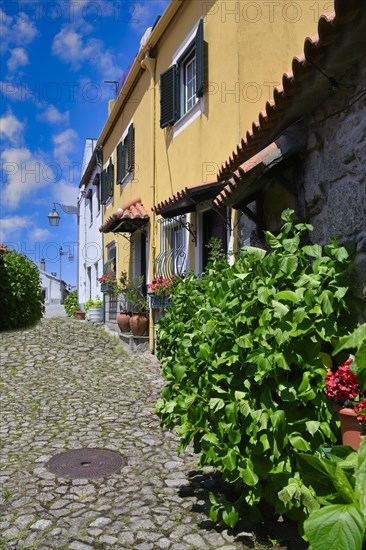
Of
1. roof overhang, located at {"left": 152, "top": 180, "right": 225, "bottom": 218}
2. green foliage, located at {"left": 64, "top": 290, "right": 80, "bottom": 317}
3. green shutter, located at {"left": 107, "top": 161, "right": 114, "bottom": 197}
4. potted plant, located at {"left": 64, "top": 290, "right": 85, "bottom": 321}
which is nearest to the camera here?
roof overhang, located at {"left": 152, "top": 180, "right": 225, "bottom": 218}

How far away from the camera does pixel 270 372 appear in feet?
9.37

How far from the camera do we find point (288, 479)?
2.74m

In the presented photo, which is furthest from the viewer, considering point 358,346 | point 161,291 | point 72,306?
point 72,306

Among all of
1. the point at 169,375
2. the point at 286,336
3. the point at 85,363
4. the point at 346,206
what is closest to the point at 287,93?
the point at 346,206

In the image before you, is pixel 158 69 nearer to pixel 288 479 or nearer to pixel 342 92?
pixel 342 92

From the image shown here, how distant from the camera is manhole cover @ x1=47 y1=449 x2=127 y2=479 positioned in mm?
4211

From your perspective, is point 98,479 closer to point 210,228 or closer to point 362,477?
point 362,477

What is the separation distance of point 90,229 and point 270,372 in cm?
1889

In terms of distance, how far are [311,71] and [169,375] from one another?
7.54 feet

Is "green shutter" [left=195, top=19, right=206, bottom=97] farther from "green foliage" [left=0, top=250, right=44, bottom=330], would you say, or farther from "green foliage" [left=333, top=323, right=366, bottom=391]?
"green foliage" [left=0, top=250, right=44, bottom=330]

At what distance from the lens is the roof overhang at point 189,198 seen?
652cm

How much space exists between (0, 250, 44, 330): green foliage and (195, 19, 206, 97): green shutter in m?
7.45

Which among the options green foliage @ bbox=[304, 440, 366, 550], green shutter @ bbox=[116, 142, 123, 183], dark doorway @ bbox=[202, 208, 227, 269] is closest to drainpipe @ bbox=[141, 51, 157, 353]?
dark doorway @ bbox=[202, 208, 227, 269]

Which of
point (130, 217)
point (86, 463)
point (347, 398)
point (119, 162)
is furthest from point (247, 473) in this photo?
point (119, 162)
